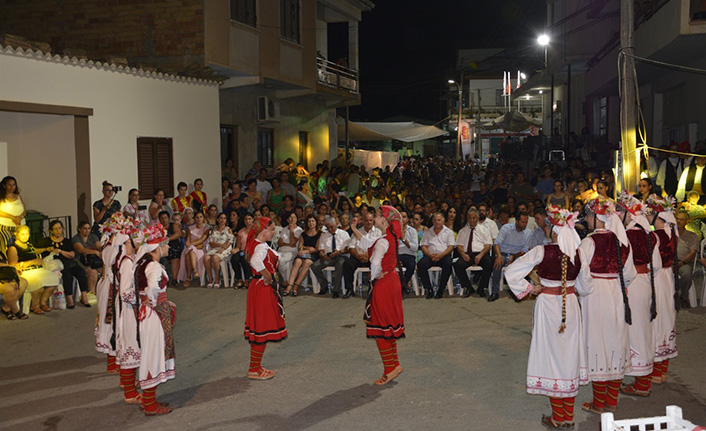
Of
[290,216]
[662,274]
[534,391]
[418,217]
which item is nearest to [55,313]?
[290,216]

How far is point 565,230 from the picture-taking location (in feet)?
19.7

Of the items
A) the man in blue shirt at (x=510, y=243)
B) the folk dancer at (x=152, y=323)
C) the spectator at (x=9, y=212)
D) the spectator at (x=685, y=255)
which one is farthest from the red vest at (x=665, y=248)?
the spectator at (x=9, y=212)

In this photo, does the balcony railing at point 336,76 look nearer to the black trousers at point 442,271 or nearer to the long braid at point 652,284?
the black trousers at point 442,271

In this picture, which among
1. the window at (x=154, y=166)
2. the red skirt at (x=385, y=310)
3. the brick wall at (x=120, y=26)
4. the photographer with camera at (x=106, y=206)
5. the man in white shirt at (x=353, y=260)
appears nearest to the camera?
the red skirt at (x=385, y=310)

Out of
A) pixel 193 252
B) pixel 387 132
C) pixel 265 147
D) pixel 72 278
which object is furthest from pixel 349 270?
pixel 387 132

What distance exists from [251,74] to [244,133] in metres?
2.20

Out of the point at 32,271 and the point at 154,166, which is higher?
the point at 154,166

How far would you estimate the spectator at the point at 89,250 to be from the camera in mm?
11430

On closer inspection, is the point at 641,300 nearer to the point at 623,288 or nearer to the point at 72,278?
the point at 623,288

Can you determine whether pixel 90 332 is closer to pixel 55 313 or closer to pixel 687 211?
pixel 55 313

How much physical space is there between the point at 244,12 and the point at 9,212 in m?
9.21

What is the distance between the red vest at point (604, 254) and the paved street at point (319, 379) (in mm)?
1249

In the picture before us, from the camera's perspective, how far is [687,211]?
10.9m

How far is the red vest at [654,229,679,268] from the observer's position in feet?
23.5
